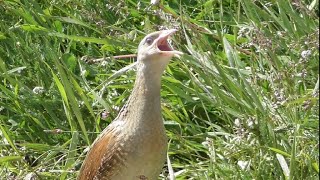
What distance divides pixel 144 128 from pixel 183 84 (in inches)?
32.8

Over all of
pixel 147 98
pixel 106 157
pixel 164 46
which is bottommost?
pixel 106 157

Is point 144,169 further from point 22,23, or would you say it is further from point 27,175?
point 22,23

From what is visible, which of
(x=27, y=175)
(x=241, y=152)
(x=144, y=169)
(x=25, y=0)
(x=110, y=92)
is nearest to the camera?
(x=144, y=169)

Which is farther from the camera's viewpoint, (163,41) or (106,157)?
(106,157)

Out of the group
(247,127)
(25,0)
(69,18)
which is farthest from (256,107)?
(25,0)

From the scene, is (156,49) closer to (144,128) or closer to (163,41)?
(163,41)

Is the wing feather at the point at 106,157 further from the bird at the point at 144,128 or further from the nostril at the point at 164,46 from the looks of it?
the nostril at the point at 164,46

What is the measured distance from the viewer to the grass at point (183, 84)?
4.21 meters

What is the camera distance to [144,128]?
4082 millimetres

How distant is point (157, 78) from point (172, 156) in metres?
0.78

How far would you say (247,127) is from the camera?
4.29 metres

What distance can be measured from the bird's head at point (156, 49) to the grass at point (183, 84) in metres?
0.35

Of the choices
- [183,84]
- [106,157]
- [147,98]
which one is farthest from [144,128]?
[183,84]

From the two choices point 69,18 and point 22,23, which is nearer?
point 69,18
